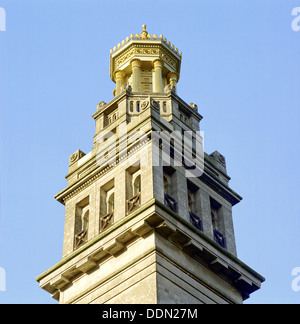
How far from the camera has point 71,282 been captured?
145 ft

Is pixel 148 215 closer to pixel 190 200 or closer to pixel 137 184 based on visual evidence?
pixel 137 184

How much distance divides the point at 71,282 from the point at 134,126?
9.73 metres

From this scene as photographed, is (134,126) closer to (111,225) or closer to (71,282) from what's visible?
(111,225)
